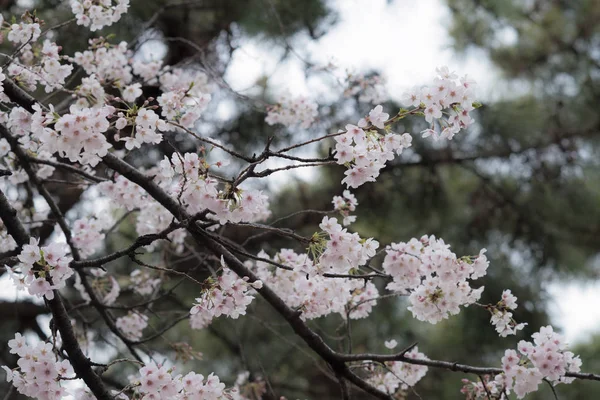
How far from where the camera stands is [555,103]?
14.4 ft

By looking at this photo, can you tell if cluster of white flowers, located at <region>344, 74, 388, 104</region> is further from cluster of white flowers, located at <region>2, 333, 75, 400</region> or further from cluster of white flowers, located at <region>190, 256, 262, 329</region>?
cluster of white flowers, located at <region>2, 333, 75, 400</region>

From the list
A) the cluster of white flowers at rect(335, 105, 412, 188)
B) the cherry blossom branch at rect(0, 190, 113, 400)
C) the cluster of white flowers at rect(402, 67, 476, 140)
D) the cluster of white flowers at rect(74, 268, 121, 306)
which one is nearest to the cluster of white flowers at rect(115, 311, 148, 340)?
the cluster of white flowers at rect(74, 268, 121, 306)

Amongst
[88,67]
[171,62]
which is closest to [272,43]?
[171,62]

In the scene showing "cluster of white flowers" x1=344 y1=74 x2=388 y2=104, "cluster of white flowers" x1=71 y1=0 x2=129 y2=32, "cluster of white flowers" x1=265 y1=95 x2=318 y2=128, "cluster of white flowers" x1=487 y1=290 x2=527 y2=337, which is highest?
"cluster of white flowers" x1=344 y1=74 x2=388 y2=104

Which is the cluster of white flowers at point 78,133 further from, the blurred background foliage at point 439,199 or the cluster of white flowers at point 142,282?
the blurred background foliage at point 439,199

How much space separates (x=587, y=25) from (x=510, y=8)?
1256mm

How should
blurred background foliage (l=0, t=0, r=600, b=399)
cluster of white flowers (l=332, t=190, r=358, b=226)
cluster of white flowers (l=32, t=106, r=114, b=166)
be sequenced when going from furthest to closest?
blurred background foliage (l=0, t=0, r=600, b=399), cluster of white flowers (l=332, t=190, r=358, b=226), cluster of white flowers (l=32, t=106, r=114, b=166)

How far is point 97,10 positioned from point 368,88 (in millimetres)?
1167

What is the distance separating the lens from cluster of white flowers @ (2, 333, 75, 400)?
1407mm

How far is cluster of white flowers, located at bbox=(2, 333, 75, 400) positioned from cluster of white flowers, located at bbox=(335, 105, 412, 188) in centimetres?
76

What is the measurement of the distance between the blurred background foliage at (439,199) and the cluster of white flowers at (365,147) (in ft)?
5.61

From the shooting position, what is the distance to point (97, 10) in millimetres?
1898

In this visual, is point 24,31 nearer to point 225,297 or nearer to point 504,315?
point 225,297

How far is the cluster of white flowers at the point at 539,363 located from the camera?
4.70 feet
